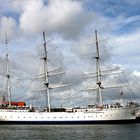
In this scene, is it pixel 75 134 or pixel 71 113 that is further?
pixel 71 113

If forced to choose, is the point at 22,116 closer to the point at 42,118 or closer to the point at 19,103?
the point at 42,118

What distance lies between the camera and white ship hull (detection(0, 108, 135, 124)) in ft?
352

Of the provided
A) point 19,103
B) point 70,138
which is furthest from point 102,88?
point 70,138

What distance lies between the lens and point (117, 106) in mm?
108125

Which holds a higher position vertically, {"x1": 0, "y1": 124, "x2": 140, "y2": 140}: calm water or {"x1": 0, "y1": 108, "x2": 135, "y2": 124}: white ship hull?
{"x1": 0, "y1": 108, "x2": 135, "y2": 124}: white ship hull

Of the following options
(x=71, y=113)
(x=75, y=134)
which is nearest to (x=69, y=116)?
(x=71, y=113)

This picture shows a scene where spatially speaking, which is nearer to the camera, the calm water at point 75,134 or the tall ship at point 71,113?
the calm water at point 75,134

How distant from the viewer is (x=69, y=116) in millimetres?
110312

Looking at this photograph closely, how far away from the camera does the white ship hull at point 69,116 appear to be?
107 meters

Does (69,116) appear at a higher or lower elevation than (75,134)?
higher

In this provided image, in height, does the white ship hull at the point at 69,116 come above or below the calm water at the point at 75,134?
above

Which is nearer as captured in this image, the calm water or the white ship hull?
the calm water

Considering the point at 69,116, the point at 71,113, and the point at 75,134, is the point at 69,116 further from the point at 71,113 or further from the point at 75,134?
the point at 75,134

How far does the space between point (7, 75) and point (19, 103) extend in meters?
17.2
